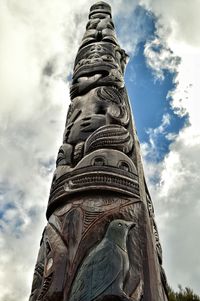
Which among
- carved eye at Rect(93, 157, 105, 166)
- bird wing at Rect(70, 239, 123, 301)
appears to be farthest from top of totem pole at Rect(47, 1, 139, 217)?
bird wing at Rect(70, 239, 123, 301)

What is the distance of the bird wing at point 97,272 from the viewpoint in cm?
240

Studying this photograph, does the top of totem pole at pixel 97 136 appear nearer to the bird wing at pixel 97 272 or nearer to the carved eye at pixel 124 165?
the carved eye at pixel 124 165

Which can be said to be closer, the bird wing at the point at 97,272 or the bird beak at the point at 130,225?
the bird wing at the point at 97,272

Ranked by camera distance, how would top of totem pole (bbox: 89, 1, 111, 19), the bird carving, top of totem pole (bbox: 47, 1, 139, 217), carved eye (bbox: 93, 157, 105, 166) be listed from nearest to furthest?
the bird carving < top of totem pole (bbox: 47, 1, 139, 217) < carved eye (bbox: 93, 157, 105, 166) < top of totem pole (bbox: 89, 1, 111, 19)

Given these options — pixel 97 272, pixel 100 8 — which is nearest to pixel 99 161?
pixel 97 272

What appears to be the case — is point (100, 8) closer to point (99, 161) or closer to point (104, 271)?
point (99, 161)

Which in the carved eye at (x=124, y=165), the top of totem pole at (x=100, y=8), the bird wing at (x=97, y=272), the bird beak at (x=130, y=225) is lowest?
the bird wing at (x=97, y=272)

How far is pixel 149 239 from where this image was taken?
9.86 ft

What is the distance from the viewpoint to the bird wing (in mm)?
2398

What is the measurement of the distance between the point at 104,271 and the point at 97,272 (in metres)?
0.05

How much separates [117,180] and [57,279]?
3.55ft

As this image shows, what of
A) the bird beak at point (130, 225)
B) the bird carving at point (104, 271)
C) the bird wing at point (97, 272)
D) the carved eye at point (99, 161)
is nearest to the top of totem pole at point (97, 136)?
the carved eye at point (99, 161)

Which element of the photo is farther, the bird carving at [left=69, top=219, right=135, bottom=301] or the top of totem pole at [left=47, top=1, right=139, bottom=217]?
the top of totem pole at [left=47, top=1, right=139, bottom=217]

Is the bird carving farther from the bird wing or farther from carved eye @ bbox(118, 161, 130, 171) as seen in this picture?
carved eye @ bbox(118, 161, 130, 171)
